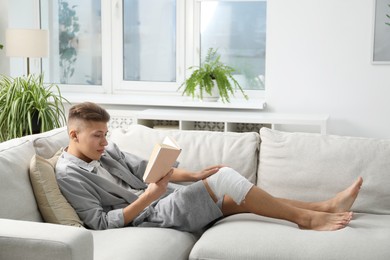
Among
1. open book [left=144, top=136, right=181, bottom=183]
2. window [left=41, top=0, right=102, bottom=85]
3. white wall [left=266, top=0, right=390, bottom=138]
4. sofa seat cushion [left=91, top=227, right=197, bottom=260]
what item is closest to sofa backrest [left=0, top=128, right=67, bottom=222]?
sofa seat cushion [left=91, top=227, right=197, bottom=260]

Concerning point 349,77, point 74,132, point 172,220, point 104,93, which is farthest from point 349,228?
point 104,93

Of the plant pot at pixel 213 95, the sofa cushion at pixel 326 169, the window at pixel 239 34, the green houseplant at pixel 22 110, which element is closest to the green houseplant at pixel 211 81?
the plant pot at pixel 213 95

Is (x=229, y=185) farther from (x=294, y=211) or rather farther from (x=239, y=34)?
(x=239, y=34)

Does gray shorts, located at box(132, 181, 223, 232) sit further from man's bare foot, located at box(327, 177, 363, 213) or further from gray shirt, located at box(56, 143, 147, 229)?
man's bare foot, located at box(327, 177, 363, 213)

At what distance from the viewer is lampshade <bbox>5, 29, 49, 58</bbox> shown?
496 cm

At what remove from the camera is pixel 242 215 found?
10.0 feet

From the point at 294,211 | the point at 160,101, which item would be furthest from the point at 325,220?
the point at 160,101

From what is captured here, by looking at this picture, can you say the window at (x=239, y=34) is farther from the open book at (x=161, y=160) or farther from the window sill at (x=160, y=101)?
the open book at (x=161, y=160)

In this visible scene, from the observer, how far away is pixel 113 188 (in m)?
2.92

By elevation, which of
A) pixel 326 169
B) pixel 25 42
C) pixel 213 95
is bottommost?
pixel 326 169

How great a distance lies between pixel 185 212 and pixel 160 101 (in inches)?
91.4

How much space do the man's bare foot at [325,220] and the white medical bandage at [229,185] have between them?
0.28 m

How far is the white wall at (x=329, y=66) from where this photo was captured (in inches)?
192

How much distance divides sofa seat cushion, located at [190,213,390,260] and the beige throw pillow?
51 cm
